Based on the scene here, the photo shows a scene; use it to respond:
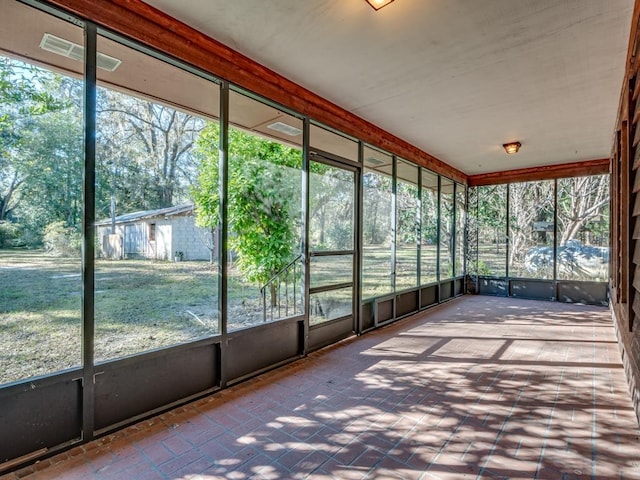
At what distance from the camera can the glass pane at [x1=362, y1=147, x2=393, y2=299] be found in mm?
4988

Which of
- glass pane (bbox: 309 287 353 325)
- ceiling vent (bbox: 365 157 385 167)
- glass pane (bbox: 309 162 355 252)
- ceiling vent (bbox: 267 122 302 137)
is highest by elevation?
ceiling vent (bbox: 267 122 302 137)

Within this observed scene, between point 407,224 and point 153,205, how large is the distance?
4357mm

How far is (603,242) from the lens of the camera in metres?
6.92

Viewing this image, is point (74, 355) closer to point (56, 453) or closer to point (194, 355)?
point (56, 453)

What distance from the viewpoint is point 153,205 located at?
2723 mm

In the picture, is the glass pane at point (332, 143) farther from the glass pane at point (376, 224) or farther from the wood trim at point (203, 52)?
the glass pane at point (376, 224)

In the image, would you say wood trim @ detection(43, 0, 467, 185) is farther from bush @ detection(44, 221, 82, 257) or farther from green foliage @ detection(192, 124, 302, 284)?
bush @ detection(44, 221, 82, 257)

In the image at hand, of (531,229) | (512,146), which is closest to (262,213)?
(512,146)

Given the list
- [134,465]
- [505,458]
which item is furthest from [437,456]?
[134,465]

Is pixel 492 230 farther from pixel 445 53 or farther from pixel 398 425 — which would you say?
pixel 398 425

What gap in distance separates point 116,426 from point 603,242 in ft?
27.6

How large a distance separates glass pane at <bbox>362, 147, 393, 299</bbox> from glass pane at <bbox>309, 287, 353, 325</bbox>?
38cm

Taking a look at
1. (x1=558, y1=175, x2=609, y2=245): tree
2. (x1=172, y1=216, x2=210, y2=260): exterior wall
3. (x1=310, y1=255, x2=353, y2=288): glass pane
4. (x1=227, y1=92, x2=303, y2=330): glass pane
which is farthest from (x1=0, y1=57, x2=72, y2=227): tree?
(x1=558, y1=175, x2=609, y2=245): tree

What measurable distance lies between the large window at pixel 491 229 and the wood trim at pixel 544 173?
19 centimetres
